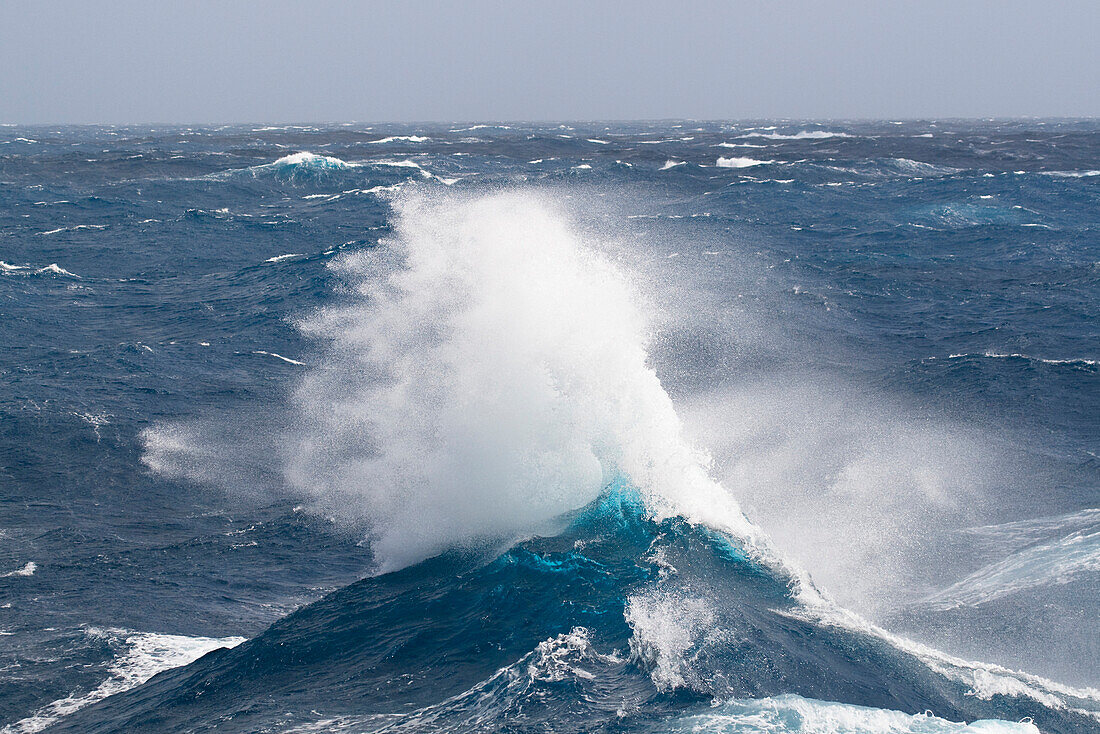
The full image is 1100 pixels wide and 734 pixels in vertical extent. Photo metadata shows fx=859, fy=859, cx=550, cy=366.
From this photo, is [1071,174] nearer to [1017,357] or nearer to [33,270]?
[1017,357]

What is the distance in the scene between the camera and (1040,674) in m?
12.0

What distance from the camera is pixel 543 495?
619 inches

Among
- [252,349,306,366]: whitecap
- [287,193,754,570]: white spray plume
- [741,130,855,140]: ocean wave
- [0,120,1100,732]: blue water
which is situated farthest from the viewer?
[741,130,855,140]: ocean wave

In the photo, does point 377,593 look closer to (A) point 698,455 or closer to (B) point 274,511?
(B) point 274,511

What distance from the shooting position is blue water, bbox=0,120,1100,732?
11.4m

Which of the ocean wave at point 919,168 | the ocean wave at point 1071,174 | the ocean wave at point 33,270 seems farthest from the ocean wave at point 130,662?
the ocean wave at point 1071,174

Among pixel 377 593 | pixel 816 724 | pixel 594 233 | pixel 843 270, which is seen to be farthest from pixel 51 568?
pixel 594 233

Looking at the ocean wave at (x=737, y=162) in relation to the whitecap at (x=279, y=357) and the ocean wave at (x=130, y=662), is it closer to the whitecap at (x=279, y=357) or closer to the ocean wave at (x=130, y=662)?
the whitecap at (x=279, y=357)

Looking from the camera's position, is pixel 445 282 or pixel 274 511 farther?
pixel 445 282

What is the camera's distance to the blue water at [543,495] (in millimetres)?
11367

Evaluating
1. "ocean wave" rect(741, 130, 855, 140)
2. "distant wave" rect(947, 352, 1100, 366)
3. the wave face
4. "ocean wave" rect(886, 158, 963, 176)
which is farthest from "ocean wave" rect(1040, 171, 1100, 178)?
the wave face

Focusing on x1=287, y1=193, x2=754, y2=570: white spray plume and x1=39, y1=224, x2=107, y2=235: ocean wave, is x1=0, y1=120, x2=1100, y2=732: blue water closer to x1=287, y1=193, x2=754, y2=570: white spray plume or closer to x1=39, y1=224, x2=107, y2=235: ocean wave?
x1=287, y1=193, x2=754, y2=570: white spray plume

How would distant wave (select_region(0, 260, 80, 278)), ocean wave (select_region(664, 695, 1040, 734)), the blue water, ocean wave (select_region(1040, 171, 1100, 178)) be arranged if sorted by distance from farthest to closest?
ocean wave (select_region(1040, 171, 1100, 178))
distant wave (select_region(0, 260, 80, 278))
the blue water
ocean wave (select_region(664, 695, 1040, 734))

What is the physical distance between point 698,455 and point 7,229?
47.2 meters
